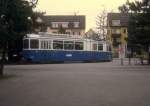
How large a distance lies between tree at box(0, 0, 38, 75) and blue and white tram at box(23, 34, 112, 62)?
20.9 metres

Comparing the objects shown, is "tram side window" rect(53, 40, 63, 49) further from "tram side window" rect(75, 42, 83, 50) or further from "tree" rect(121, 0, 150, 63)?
"tree" rect(121, 0, 150, 63)

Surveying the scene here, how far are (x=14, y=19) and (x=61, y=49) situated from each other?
99.6 ft

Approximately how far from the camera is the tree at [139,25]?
5400 centimetres

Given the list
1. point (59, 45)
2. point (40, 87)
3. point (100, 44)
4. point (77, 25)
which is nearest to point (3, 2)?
point (40, 87)

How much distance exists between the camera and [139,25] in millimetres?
55219

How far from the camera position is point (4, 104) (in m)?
16.2

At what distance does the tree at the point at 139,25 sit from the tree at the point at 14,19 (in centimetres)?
2252

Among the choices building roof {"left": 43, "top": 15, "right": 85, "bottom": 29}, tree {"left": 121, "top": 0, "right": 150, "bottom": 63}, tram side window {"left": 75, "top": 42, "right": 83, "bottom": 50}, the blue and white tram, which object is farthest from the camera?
building roof {"left": 43, "top": 15, "right": 85, "bottom": 29}

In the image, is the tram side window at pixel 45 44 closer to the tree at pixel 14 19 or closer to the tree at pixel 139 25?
the tree at pixel 139 25

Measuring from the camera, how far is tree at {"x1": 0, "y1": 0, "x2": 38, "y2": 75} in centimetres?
2951

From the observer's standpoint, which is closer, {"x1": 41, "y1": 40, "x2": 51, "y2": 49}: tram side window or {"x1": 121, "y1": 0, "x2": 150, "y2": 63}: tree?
{"x1": 121, "y1": 0, "x2": 150, "y2": 63}: tree

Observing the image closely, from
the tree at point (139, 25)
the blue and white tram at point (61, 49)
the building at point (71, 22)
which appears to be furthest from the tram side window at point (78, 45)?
the building at point (71, 22)

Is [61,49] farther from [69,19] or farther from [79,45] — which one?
[69,19]

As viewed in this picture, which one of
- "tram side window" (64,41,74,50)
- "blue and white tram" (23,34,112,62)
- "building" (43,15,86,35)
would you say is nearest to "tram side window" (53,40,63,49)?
"blue and white tram" (23,34,112,62)
